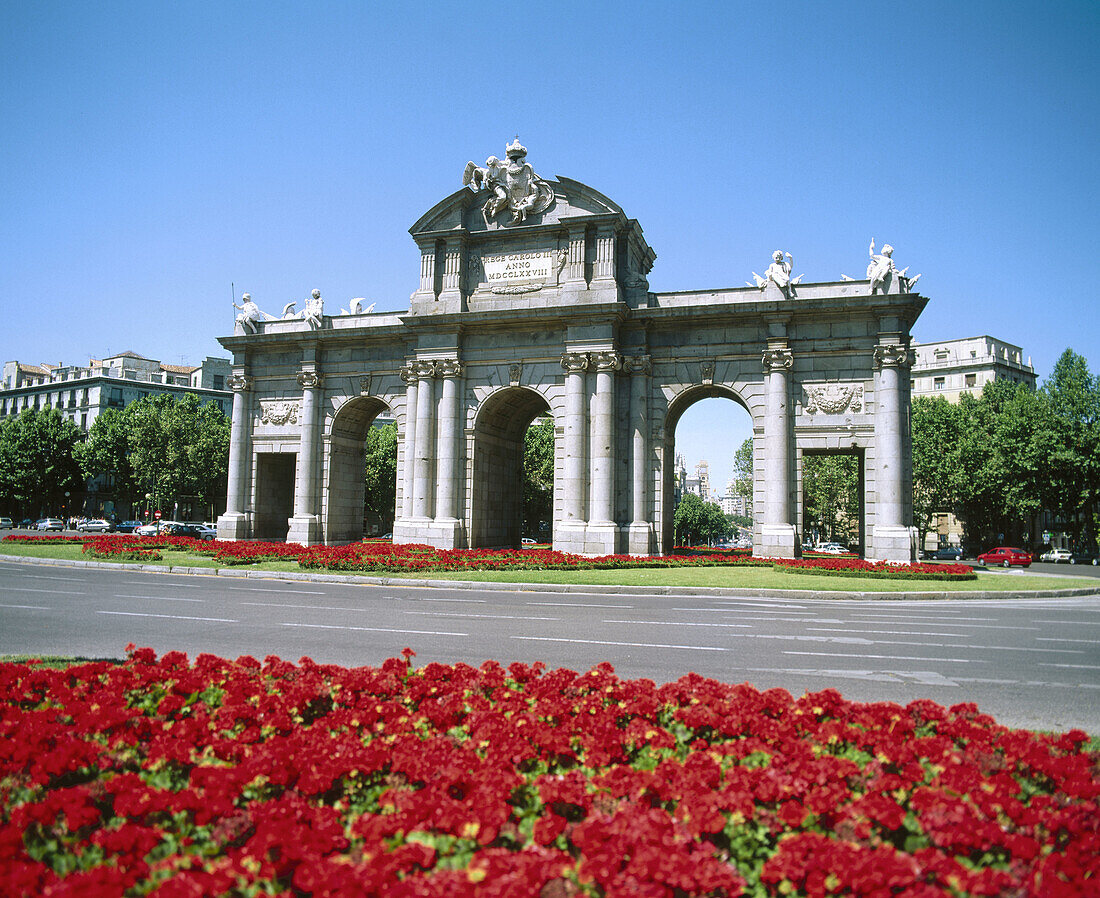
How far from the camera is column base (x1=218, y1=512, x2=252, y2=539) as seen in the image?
38438 millimetres

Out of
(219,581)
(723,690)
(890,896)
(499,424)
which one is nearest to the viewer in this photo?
(890,896)

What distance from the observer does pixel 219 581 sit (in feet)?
73.0

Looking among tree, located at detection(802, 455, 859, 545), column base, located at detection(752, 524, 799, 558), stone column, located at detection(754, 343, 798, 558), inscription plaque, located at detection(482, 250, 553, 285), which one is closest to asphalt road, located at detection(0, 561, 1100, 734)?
column base, located at detection(752, 524, 799, 558)

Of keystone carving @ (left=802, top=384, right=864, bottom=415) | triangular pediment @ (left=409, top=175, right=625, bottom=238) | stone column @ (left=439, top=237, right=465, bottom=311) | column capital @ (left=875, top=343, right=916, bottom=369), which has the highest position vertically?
triangular pediment @ (left=409, top=175, right=625, bottom=238)

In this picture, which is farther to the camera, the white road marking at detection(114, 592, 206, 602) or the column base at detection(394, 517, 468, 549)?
the column base at detection(394, 517, 468, 549)

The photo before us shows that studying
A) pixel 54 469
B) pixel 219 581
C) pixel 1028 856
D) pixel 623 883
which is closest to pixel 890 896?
pixel 1028 856

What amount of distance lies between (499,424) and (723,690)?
30456 millimetres

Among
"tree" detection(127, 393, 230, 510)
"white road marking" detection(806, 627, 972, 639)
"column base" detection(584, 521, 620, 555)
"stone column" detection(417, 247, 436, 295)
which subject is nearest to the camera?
"white road marking" detection(806, 627, 972, 639)

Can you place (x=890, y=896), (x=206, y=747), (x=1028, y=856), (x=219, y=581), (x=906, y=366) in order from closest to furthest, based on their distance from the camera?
(x=890, y=896) < (x=1028, y=856) < (x=206, y=747) < (x=219, y=581) < (x=906, y=366)

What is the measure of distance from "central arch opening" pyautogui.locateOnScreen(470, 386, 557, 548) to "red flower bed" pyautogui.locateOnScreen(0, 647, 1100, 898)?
27511mm

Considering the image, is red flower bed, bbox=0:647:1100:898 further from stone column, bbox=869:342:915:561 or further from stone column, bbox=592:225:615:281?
stone column, bbox=592:225:615:281

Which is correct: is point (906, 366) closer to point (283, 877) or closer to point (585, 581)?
point (585, 581)

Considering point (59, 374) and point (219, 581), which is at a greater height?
point (59, 374)

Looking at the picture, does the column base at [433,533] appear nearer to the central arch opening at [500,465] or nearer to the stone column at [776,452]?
the central arch opening at [500,465]
